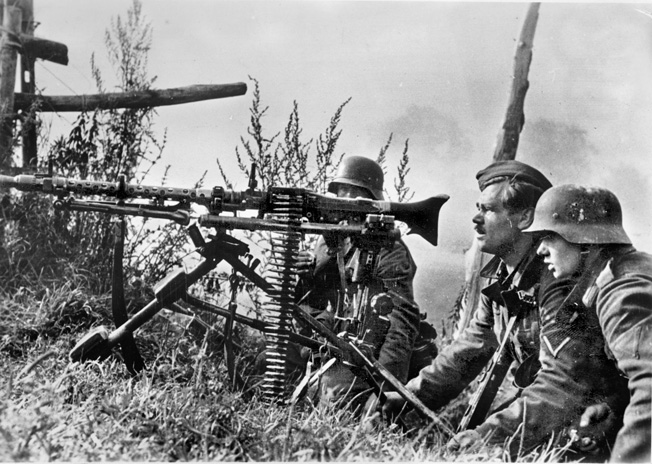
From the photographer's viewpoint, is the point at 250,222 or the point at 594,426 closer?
the point at 594,426

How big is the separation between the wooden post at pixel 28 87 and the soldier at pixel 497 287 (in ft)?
13.4

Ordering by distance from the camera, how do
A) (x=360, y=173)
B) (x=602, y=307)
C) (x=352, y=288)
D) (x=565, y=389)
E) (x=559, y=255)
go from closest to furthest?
1. (x=602, y=307)
2. (x=565, y=389)
3. (x=559, y=255)
4. (x=352, y=288)
5. (x=360, y=173)

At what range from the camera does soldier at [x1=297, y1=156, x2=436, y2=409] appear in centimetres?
482

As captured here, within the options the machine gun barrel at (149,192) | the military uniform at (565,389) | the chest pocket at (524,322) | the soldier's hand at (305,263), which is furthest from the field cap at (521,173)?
the machine gun barrel at (149,192)

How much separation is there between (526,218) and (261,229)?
2.02 meters

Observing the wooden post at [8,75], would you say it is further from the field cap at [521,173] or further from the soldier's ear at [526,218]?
the soldier's ear at [526,218]

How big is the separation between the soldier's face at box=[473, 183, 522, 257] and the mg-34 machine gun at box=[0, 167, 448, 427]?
0.33 m

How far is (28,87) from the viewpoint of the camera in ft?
19.8

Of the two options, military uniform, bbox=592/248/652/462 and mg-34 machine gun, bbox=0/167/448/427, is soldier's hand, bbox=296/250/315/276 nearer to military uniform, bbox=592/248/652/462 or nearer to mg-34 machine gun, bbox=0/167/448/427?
mg-34 machine gun, bbox=0/167/448/427

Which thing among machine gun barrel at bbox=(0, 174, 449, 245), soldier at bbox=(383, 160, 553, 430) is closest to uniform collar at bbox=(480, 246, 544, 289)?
soldier at bbox=(383, 160, 553, 430)

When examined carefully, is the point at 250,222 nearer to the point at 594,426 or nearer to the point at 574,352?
the point at 574,352

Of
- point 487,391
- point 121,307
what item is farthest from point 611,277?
point 121,307

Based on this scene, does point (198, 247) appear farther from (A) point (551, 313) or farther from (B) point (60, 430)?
(A) point (551, 313)

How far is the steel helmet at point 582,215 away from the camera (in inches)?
159
